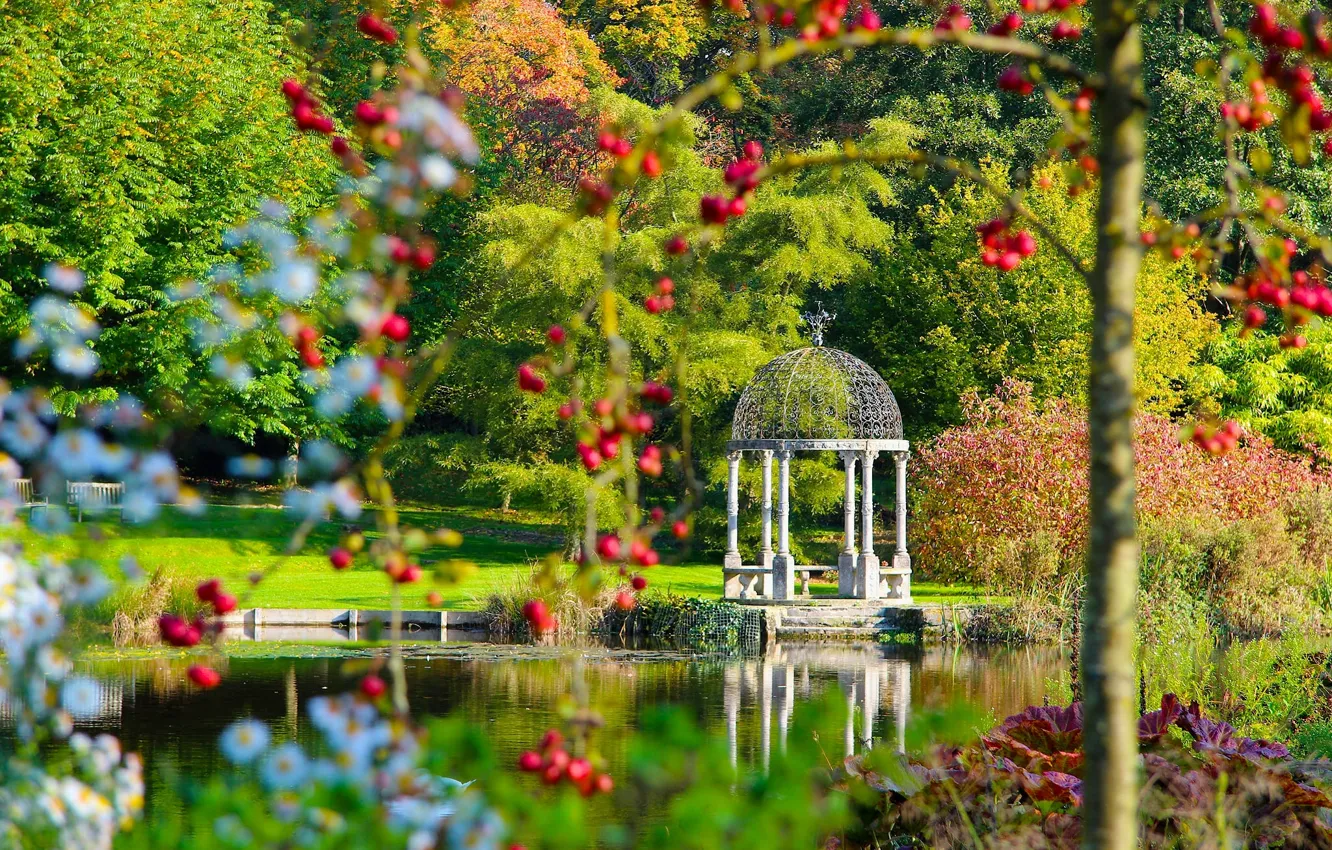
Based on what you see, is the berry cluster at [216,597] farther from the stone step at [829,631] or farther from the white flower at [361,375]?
the stone step at [829,631]

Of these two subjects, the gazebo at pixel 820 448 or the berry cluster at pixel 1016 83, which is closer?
the berry cluster at pixel 1016 83

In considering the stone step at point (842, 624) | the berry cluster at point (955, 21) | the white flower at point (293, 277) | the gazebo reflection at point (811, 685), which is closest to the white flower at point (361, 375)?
the white flower at point (293, 277)

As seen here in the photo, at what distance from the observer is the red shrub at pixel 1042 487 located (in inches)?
816

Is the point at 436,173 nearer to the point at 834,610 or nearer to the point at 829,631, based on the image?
the point at 829,631

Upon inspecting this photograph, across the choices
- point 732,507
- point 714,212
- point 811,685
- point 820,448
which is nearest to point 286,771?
point 714,212

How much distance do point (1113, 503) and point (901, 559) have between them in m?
20.0

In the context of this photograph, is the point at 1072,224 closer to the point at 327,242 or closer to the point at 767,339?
the point at 767,339

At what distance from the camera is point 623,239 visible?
89.0 ft

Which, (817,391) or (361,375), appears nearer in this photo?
(361,375)

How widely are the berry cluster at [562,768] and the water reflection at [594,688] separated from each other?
8195 mm

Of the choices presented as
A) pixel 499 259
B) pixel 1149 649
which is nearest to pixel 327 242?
pixel 1149 649

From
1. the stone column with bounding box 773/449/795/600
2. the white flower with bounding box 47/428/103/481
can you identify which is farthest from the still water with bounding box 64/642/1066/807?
the white flower with bounding box 47/428/103/481

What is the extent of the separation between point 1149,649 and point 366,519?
21641 mm

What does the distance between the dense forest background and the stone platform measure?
15.9ft
